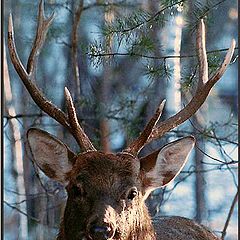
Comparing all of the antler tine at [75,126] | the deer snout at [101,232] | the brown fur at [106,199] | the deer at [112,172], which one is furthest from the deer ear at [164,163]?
the deer snout at [101,232]

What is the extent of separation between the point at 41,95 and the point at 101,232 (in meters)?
1.08

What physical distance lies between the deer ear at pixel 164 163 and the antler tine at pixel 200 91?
15cm

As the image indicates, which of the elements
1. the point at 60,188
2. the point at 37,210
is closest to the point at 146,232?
the point at 60,188

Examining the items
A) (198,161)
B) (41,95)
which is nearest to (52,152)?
(41,95)

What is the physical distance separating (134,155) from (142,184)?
141 millimetres

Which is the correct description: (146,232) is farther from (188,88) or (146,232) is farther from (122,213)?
(188,88)

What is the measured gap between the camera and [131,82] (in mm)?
9078

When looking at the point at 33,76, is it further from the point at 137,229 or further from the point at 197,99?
the point at 137,229

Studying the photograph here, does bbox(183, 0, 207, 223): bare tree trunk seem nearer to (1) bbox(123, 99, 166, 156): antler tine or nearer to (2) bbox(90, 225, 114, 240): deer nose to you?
(1) bbox(123, 99, 166, 156): antler tine

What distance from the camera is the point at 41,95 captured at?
18.0ft

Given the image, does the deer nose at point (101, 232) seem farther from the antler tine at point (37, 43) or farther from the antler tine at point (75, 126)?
the antler tine at point (37, 43)

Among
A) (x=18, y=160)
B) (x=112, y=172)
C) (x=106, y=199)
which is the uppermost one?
(x=18, y=160)

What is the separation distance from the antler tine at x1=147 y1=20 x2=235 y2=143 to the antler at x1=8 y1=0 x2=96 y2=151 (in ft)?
1.11

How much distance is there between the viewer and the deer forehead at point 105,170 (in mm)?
4918
